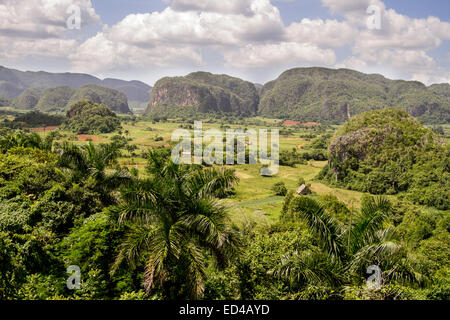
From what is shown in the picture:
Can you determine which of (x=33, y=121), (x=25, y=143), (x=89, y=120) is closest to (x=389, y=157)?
(x=25, y=143)

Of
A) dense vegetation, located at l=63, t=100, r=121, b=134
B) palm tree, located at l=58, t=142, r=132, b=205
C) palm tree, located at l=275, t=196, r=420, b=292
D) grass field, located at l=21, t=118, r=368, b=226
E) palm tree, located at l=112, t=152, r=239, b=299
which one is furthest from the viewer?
dense vegetation, located at l=63, t=100, r=121, b=134

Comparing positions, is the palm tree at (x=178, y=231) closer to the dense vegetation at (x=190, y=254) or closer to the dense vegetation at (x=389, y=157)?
the dense vegetation at (x=190, y=254)

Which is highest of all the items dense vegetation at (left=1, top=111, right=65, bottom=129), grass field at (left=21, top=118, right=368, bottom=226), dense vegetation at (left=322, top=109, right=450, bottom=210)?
dense vegetation at (left=1, top=111, right=65, bottom=129)

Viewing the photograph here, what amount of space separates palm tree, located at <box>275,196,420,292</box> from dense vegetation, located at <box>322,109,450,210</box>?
37.9 m

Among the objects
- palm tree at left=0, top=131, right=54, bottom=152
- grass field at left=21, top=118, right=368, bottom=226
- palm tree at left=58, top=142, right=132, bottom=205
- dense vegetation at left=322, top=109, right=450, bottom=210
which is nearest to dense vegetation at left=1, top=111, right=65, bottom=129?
grass field at left=21, top=118, right=368, bottom=226

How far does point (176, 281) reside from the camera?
6.84 m

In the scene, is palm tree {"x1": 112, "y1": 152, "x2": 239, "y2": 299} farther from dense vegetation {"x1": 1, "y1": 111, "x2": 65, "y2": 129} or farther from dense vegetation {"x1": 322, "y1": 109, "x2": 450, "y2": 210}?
dense vegetation {"x1": 1, "y1": 111, "x2": 65, "y2": 129}

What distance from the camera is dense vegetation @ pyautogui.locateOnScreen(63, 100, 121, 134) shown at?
93.9m

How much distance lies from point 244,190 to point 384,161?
A: 83.9 feet

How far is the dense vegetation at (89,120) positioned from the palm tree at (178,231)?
301 ft

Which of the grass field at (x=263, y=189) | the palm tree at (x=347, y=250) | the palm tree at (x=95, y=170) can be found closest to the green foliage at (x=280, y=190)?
the grass field at (x=263, y=189)

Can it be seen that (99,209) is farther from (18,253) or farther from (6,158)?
(6,158)

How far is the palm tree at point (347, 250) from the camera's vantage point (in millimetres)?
6617
